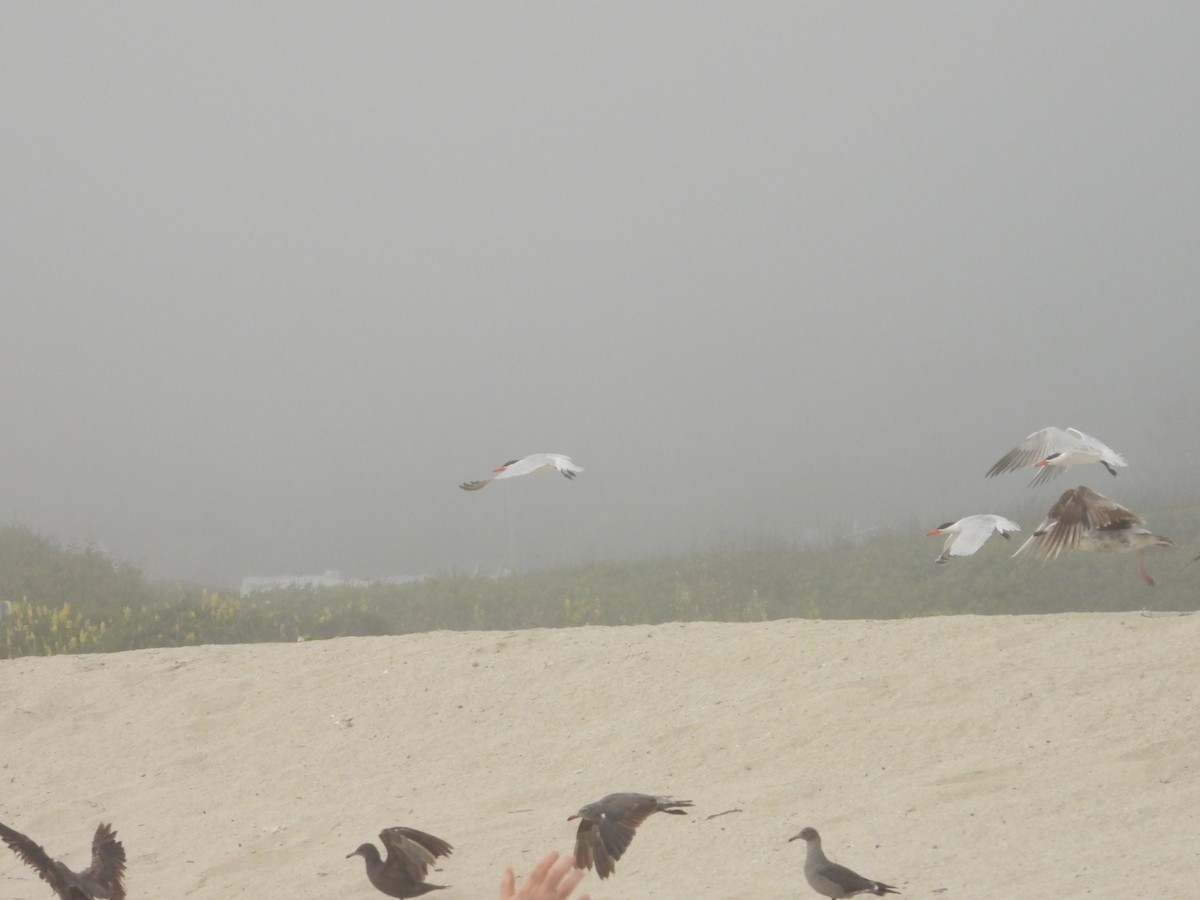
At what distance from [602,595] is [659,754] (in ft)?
30.0

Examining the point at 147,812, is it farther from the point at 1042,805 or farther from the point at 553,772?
the point at 1042,805

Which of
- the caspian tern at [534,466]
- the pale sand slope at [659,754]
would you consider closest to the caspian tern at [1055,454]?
the pale sand slope at [659,754]

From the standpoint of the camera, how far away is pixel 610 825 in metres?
3.87

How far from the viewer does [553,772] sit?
22.4 ft

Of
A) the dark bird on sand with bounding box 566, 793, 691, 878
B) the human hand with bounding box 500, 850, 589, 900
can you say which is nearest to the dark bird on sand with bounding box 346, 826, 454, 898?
the dark bird on sand with bounding box 566, 793, 691, 878

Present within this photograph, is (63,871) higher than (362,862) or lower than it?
higher

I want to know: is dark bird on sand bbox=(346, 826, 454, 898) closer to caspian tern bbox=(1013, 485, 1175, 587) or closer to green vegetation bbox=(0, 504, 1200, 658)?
caspian tern bbox=(1013, 485, 1175, 587)

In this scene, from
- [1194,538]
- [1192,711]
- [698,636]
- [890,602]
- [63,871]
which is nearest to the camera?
[63,871]

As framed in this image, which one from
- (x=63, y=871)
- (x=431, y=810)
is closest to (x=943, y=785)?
(x=431, y=810)

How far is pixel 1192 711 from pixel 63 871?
5522 millimetres

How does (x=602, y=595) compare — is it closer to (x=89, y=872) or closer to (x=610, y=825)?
(x=89, y=872)

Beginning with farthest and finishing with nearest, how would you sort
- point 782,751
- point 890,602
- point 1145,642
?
point 890,602
point 1145,642
point 782,751

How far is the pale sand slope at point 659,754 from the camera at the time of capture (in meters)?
5.11

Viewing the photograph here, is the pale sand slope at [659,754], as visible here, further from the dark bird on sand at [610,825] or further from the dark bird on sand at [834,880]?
the dark bird on sand at [610,825]
